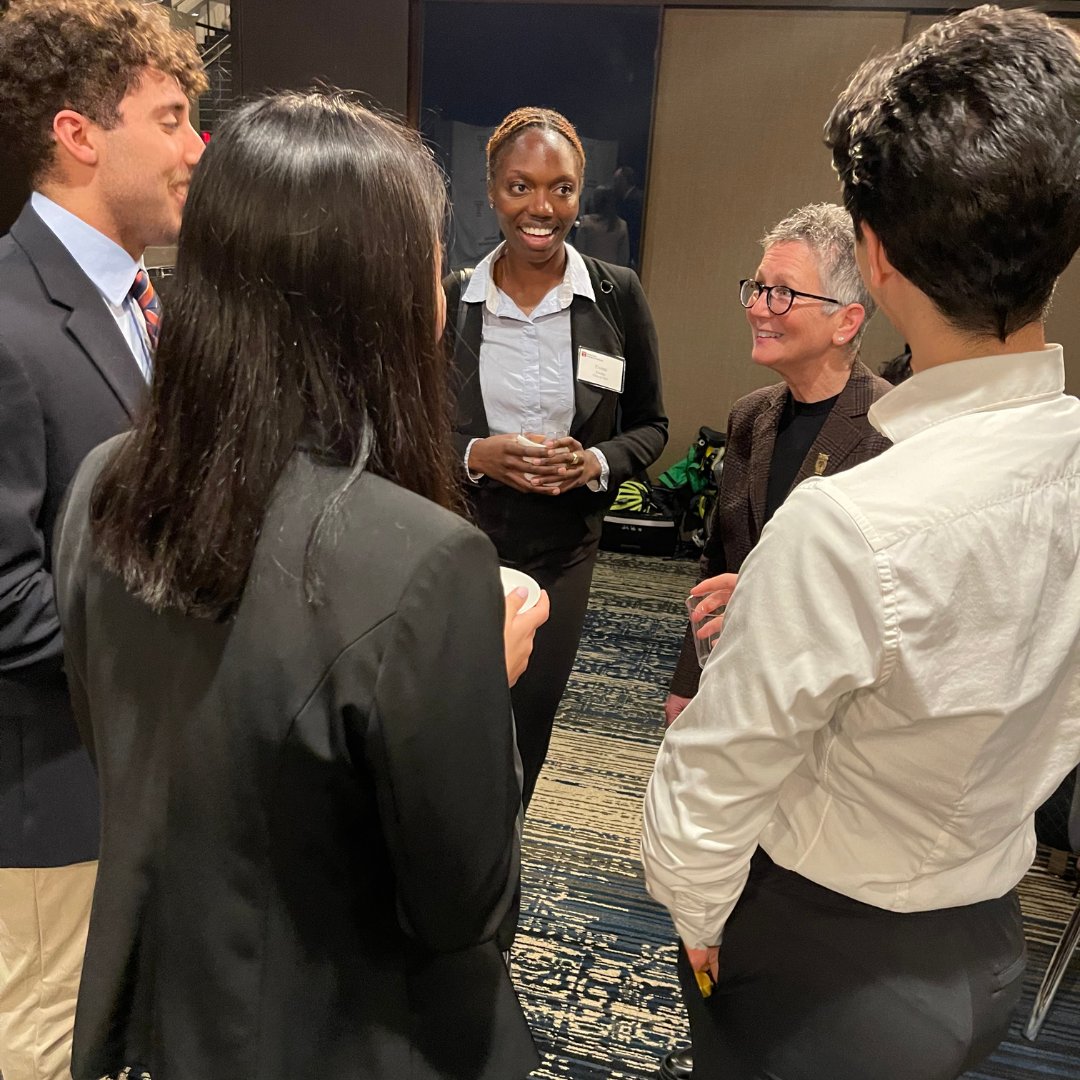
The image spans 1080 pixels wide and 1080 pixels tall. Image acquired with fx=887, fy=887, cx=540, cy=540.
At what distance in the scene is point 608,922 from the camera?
2.25 m

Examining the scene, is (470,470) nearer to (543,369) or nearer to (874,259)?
(543,369)

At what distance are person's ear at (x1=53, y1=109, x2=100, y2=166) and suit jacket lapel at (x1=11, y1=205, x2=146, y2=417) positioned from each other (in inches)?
5.4

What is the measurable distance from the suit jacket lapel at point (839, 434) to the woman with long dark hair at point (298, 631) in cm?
100

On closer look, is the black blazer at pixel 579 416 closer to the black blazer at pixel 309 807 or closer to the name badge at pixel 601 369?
the name badge at pixel 601 369

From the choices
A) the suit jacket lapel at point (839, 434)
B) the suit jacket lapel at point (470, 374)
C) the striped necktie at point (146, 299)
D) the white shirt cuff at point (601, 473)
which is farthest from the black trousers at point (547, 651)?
the striped necktie at point (146, 299)

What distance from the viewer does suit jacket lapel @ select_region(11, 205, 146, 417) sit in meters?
1.29

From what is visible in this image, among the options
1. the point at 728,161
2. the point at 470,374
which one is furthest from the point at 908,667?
the point at 728,161

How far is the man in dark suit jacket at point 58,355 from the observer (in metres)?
1.21

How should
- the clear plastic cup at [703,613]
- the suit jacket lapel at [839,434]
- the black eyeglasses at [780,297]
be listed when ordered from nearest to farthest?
the clear plastic cup at [703,613] < the suit jacket lapel at [839,434] < the black eyeglasses at [780,297]

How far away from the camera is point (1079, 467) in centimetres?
85

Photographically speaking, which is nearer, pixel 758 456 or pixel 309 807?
pixel 309 807

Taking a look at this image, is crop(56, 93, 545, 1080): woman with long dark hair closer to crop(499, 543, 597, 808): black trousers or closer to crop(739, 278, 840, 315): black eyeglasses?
crop(739, 278, 840, 315): black eyeglasses

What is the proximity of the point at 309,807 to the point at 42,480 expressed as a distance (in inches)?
28.6

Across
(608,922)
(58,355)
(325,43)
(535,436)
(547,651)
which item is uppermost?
(325,43)
